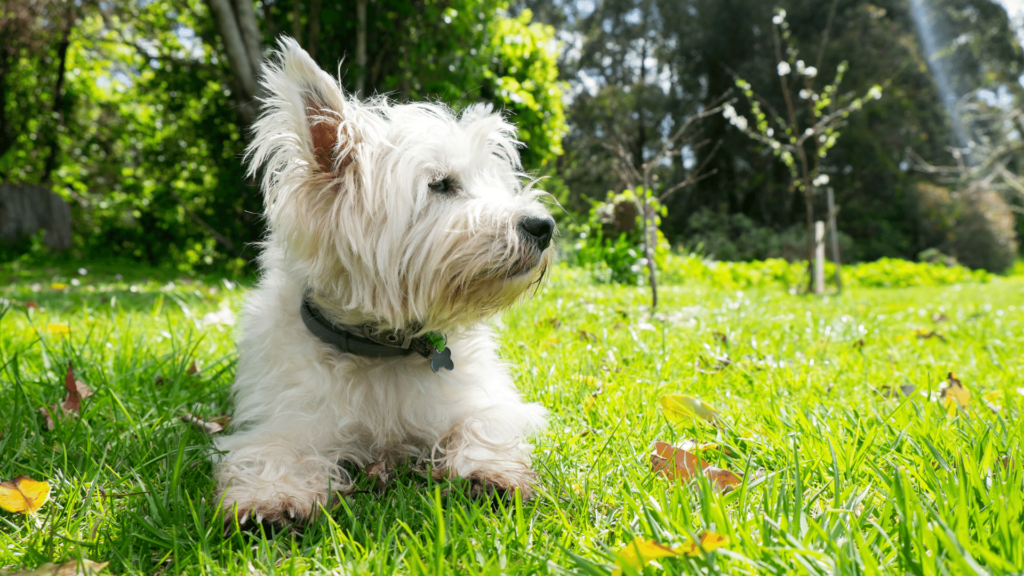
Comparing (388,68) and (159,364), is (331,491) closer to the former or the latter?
(159,364)

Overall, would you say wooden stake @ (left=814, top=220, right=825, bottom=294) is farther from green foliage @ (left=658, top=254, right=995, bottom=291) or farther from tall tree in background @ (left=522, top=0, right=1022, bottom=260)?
tall tree in background @ (left=522, top=0, right=1022, bottom=260)

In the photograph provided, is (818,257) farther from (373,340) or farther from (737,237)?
(737,237)

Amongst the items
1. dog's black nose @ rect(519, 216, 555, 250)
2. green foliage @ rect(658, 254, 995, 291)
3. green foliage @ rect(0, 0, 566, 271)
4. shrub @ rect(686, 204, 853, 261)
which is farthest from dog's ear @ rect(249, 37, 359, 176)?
shrub @ rect(686, 204, 853, 261)

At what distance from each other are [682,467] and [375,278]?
110 centimetres

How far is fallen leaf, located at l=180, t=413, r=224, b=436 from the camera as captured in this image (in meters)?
2.15

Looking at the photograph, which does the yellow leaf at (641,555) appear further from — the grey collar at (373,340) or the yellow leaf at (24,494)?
the yellow leaf at (24,494)

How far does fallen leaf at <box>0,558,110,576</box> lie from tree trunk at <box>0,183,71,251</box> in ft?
36.1

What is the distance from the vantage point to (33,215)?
9.91 m

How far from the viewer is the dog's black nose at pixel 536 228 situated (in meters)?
1.85

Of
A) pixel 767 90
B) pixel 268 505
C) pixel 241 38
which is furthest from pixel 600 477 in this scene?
pixel 767 90

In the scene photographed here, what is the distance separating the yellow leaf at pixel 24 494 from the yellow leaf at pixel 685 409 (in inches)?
74.5

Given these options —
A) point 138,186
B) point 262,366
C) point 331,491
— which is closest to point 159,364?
point 262,366

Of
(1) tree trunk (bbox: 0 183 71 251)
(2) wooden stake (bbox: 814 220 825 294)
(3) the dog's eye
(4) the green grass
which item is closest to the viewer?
(4) the green grass

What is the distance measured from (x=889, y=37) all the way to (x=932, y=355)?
20.7 metres
